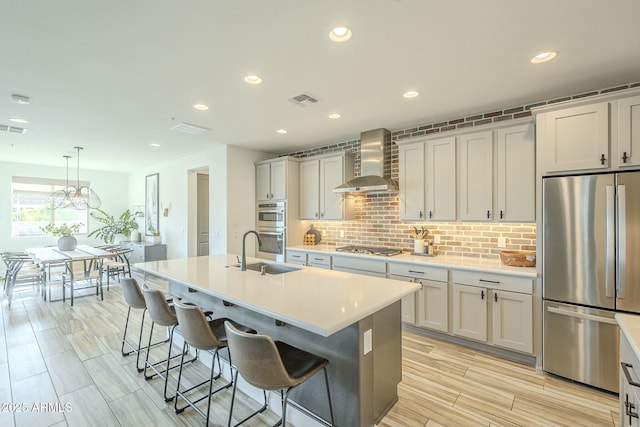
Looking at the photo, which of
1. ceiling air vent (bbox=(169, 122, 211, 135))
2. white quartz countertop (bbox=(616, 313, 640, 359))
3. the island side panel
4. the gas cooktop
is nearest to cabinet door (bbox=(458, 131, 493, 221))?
the gas cooktop

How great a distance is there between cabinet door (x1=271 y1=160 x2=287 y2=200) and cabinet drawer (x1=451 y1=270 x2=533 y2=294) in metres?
2.93

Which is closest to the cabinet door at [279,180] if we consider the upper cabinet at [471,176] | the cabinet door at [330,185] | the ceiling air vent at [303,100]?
the cabinet door at [330,185]

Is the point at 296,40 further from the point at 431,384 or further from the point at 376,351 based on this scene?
the point at 431,384

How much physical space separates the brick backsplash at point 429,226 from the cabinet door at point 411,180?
0.96 ft

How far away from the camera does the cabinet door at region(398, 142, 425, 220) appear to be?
3668 mm

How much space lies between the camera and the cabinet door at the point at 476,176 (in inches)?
125

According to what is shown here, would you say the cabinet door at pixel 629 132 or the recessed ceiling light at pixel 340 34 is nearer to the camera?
the recessed ceiling light at pixel 340 34

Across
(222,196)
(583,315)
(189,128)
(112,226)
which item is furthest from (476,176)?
(112,226)

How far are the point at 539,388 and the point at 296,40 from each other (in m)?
3.33

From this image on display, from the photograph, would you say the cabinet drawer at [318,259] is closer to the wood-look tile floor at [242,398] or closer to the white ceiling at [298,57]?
the wood-look tile floor at [242,398]

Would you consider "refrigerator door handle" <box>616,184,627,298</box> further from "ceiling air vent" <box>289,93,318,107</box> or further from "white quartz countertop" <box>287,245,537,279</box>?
"ceiling air vent" <box>289,93,318,107</box>

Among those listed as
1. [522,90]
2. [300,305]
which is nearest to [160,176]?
[300,305]

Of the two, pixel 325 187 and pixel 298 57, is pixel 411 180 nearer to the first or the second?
pixel 325 187

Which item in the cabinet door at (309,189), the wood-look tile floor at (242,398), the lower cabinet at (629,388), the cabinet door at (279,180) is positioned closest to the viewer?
the lower cabinet at (629,388)
